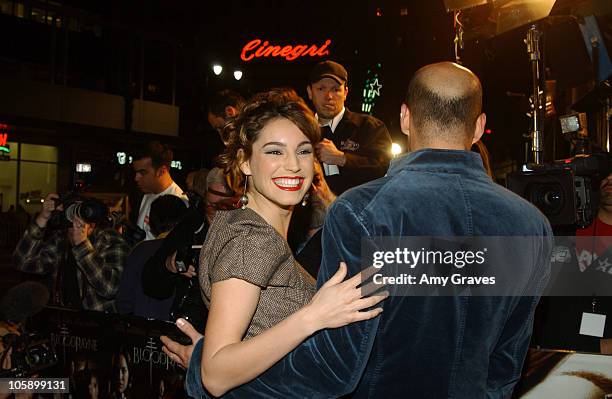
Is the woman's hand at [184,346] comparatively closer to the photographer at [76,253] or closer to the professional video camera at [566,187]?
the photographer at [76,253]

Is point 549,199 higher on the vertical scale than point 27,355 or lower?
higher

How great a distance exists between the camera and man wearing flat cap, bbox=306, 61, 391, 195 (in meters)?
3.92

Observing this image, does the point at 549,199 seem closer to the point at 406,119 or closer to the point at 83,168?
the point at 406,119

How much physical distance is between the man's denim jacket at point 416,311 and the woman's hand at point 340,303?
3cm

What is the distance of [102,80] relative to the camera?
22000 millimetres

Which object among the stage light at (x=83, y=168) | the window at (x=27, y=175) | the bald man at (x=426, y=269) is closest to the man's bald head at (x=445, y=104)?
the bald man at (x=426, y=269)

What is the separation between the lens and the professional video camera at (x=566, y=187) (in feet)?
9.95

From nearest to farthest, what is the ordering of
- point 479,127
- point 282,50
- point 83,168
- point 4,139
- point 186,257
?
point 479,127
point 186,257
point 83,168
point 282,50
point 4,139

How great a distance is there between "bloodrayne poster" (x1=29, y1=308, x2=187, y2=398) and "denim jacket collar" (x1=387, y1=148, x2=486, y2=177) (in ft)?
5.74

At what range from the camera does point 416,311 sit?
5.21 feet

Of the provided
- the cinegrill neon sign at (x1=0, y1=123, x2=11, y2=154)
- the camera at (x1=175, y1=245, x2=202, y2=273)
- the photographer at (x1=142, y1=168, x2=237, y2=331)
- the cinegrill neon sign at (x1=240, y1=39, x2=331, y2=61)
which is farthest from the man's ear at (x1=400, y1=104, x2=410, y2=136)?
the cinegrill neon sign at (x1=0, y1=123, x2=11, y2=154)

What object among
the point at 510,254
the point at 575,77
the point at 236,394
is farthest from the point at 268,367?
the point at 575,77

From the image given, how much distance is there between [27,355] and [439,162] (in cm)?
268

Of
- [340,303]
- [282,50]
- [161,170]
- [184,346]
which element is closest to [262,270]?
[340,303]
